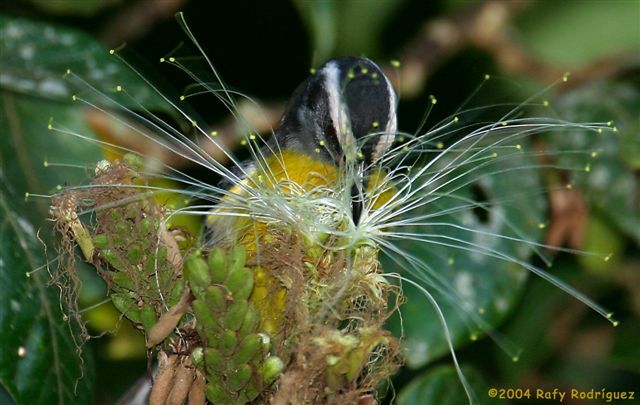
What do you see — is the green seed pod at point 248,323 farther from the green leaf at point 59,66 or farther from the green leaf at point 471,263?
the green leaf at point 59,66

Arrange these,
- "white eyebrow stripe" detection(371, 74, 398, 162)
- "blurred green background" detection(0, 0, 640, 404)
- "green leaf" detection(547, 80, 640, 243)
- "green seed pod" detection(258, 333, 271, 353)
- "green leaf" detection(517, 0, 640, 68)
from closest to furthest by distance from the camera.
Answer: "green seed pod" detection(258, 333, 271, 353), "white eyebrow stripe" detection(371, 74, 398, 162), "blurred green background" detection(0, 0, 640, 404), "green leaf" detection(547, 80, 640, 243), "green leaf" detection(517, 0, 640, 68)

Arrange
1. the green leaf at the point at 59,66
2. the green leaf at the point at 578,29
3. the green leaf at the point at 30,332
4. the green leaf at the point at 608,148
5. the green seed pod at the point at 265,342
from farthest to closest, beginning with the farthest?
the green leaf at the point at 578,29, the green leaf at the point at 608,148, the green leaf at the point at 59,66, the green leaf at the point at 30,332, the green seed pod at the point at 265,342

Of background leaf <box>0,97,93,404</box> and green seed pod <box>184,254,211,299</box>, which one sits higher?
green seed pod <box>184,254,211,299</box>

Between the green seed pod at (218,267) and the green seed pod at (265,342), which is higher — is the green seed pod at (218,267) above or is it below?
above

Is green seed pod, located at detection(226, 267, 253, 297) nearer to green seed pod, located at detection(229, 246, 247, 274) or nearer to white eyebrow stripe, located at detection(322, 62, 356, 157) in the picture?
green seed pod, located at detection(229, 246, 247, 274)

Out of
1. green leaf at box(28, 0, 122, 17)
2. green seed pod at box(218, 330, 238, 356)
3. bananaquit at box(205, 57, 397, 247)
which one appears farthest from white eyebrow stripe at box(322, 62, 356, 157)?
green seed pod at box(218, 330, 238, 356)

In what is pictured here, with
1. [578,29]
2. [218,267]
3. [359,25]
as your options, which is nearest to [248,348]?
[218,267]

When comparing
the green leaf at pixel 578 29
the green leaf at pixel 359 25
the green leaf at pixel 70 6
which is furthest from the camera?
the green leaf at pixel 578 29

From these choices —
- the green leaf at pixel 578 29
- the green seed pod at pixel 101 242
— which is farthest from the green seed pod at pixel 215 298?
the green leaf at pixel 578 29
